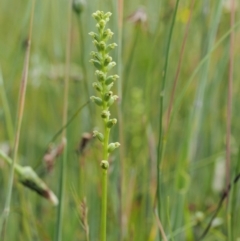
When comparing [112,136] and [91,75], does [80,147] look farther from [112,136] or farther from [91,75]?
[91,75]

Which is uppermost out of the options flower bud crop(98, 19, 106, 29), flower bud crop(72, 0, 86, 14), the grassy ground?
flower bud crop(72, 0, 86, 14)

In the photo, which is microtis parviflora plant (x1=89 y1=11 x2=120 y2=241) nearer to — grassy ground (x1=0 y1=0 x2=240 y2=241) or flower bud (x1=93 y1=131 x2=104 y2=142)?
flower bud (x1=93 y1=131 x2=104 y2=142)

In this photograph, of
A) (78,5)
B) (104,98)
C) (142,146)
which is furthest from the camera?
(142,146)

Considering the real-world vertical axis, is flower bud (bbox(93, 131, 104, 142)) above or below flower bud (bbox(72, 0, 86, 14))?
below

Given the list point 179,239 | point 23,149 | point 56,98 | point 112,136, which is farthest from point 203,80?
point 56,98

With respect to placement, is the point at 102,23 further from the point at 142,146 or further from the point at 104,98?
the point at 142,146

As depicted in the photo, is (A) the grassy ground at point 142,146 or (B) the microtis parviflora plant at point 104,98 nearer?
(B) the microtis parviflora plant at point 104,98

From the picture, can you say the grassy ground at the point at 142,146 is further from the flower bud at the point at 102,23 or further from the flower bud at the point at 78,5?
the flower bud at the point at 102,23

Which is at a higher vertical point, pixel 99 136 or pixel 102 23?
pixel 102 23

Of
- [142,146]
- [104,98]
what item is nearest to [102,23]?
[104,98]

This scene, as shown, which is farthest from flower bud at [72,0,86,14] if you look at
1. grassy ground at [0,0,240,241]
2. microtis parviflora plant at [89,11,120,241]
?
microtis parviflora plant at [89,11,120,241]

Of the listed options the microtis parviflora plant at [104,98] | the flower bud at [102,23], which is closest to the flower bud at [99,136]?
the microtis parviflora plant at [104,98]
